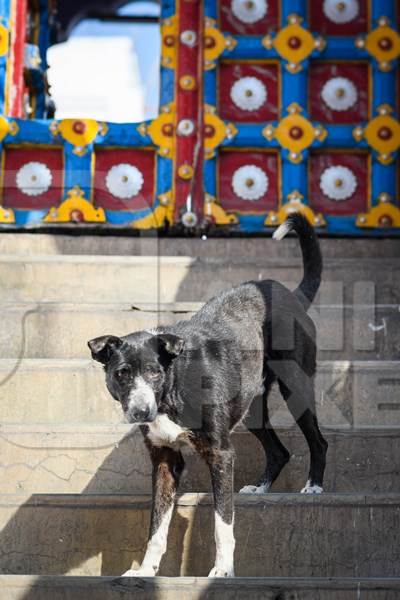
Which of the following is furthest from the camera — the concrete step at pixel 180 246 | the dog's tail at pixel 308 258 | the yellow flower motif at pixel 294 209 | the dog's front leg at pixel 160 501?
the yellow flower motif at pixel 294 209

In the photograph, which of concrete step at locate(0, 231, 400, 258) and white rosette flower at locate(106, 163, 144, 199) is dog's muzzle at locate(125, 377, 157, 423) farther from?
white rosette flower at locate(106, 163, 144, 199)

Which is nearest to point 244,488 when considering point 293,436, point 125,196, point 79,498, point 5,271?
point 293,436

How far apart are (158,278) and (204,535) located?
2.56 m

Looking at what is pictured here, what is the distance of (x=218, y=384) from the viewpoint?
4.11 m

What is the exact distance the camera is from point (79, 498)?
4125 millimetres

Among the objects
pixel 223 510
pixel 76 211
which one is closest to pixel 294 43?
pixel 76 211

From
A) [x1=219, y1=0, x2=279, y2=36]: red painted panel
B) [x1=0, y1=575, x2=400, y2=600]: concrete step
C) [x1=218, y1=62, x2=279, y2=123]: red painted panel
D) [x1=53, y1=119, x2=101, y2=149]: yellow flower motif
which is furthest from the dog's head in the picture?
[x1=219, y1=0, x2=279, y2=36]: red painted panel

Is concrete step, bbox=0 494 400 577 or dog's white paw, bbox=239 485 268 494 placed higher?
dog's white paw, bbox=239 485 268 494

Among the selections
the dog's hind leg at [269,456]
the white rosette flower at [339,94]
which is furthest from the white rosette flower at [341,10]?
the dog's hind leg at [269,456]

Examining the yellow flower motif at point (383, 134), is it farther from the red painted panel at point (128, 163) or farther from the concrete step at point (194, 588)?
the concrete step at point (194, 588)

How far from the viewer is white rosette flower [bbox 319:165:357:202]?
24.9ft

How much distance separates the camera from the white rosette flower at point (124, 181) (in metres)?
7.57

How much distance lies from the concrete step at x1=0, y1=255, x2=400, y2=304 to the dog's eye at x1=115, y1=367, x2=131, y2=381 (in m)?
2.29

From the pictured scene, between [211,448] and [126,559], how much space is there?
23.4 inches
